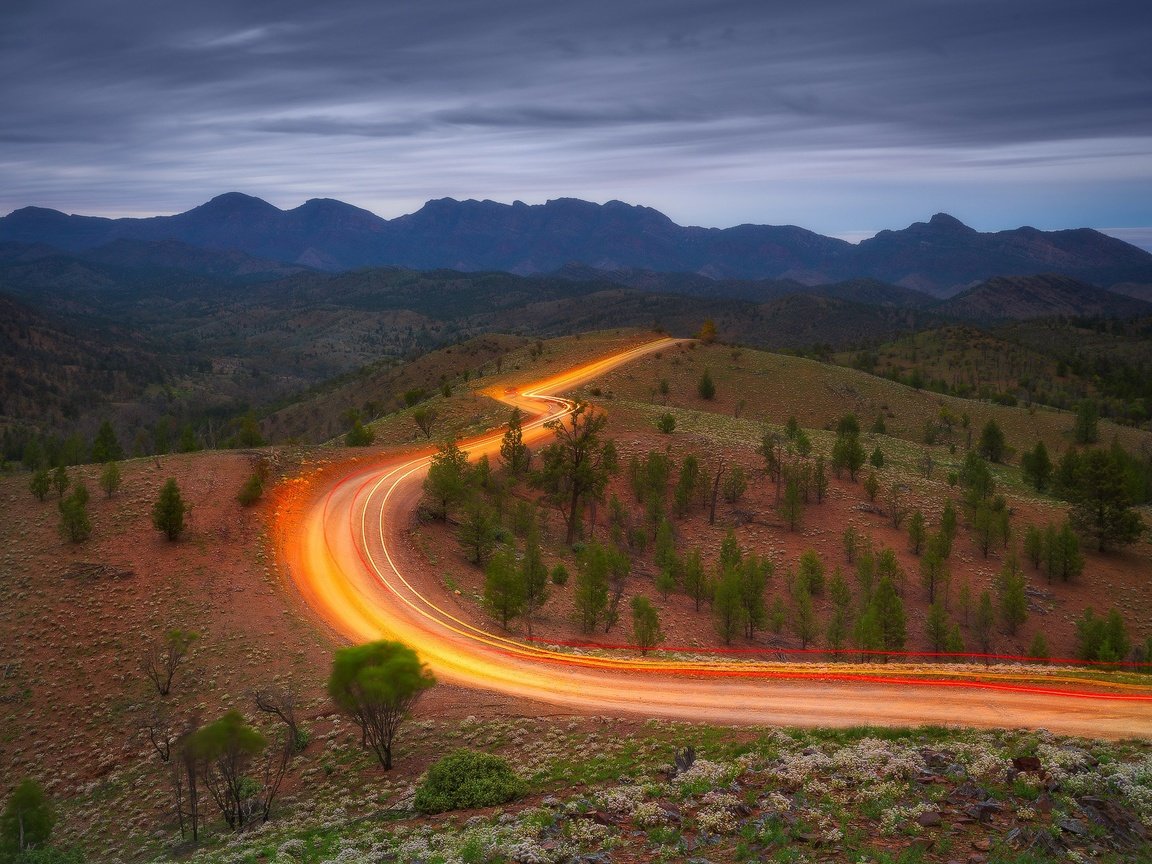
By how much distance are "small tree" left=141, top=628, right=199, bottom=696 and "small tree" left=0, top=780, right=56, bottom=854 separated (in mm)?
5682

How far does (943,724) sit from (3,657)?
26.3 m

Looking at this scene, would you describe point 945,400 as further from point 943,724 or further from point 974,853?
point 974,853

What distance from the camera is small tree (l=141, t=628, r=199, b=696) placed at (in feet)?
66.7

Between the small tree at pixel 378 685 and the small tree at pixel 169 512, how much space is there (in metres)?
15.4

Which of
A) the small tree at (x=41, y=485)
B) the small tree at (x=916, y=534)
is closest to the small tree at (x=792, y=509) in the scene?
the small tree at (x=916, y=534)

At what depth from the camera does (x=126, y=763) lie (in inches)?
718

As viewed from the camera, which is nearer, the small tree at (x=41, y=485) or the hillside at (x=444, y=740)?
the hillside at (x=444, y=740)

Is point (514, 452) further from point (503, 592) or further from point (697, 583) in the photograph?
point (503, 592)

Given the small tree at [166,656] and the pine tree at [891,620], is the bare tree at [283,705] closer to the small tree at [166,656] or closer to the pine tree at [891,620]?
the small tree at [166,656]

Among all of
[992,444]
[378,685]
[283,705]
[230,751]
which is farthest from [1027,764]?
[992,444]

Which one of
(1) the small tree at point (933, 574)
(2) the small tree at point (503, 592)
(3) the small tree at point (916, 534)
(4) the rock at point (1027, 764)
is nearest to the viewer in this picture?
(4) the rock at point (1027, 764)

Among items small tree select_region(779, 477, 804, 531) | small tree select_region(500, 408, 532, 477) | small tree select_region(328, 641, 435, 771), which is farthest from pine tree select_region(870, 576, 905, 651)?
small tree select_region(500, 408, 532, 477)

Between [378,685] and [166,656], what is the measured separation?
35.6ft

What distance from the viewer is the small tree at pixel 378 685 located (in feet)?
49.5
